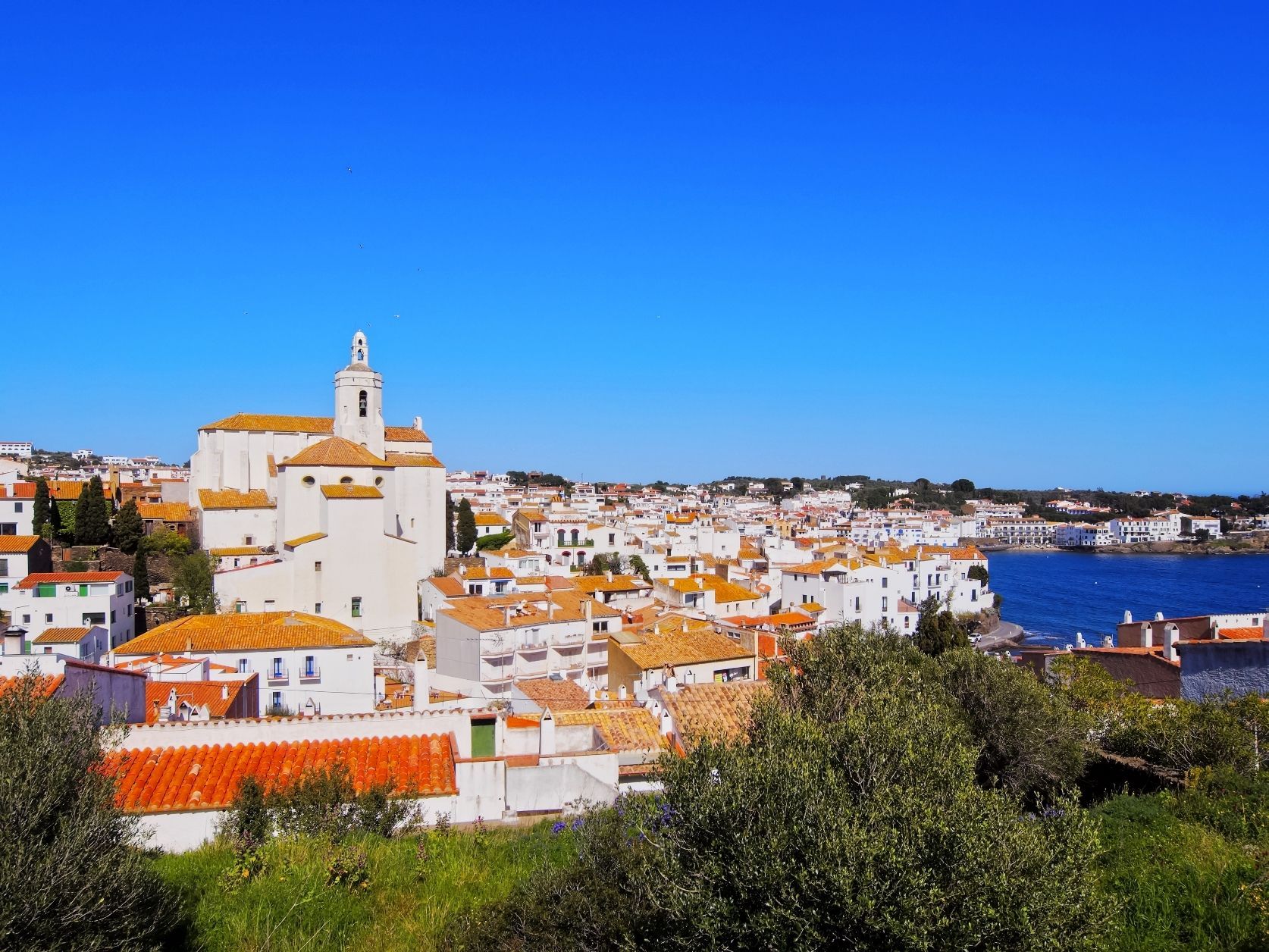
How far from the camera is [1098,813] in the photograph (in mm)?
8836

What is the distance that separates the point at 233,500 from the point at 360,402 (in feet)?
21.7

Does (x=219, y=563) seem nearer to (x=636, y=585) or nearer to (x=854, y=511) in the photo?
(x=636, y=585)

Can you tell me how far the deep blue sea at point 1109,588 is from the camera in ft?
191

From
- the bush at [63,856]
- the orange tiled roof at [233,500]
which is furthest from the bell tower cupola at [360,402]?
the bush at [63,856]

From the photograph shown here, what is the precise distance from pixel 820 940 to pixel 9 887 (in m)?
3.61

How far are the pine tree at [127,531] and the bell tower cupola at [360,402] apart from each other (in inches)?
346

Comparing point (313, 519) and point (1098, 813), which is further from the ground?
point (313, 519)

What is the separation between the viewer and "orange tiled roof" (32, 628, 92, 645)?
20.6 metres

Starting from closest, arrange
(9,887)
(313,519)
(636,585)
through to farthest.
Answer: (9,887) → (313,519) → (636,585)

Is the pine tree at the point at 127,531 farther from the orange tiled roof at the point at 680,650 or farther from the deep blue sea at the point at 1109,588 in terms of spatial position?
the deep blue sea at the point at 1109,588

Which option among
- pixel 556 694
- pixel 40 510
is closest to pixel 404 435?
pixel 40 510

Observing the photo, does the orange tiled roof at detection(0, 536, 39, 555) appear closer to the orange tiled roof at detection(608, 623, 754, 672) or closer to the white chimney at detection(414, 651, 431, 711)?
the orange tiled roof at detection(608, 623, 754, 672)

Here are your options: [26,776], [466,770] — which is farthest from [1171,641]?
[26,776]

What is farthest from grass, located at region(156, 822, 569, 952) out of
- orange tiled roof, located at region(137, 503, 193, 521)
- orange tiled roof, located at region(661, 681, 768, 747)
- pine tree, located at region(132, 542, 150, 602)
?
orange tiled roof, located at region(137, 503, 193, 521)
